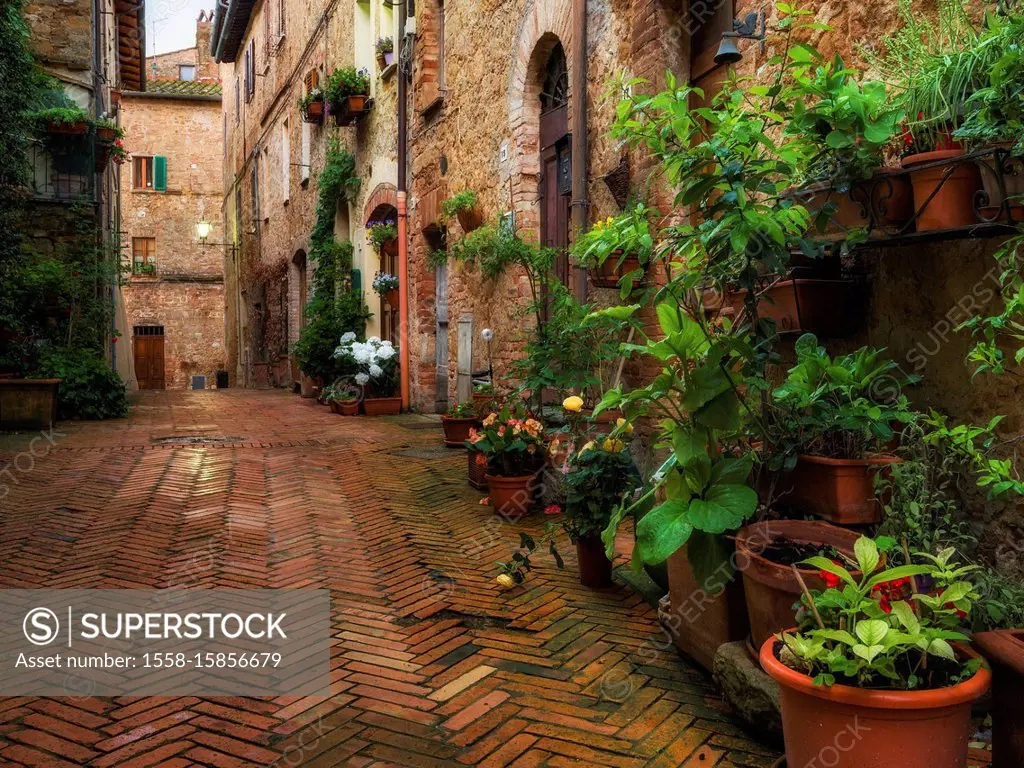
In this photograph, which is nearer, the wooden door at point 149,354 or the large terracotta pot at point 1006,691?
the large terracotta pot at point 1006,691

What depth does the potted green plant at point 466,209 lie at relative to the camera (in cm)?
823

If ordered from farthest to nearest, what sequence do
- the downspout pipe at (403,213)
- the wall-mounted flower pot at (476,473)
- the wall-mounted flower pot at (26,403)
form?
1. the downspout pipe at (403,213)
2. the wall-mounted flower pot at (26,403)
3. the wall-mounted flower pot at (476,473)

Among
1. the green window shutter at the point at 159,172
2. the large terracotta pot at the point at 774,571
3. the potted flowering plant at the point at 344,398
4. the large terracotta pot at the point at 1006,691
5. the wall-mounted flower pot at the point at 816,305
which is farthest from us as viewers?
the green window shutter at the point at 159,172

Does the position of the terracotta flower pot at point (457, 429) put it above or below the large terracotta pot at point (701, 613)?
above

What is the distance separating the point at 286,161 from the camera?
56.7 ft

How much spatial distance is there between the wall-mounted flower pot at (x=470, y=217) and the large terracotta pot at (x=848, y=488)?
19.4 feet

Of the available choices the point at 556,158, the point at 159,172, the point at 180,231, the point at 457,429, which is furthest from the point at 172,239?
the point at 556,158

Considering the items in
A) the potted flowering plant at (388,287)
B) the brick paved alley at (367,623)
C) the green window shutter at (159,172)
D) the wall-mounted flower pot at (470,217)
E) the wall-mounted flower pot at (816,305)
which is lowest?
the brick paved alley at (367,623)

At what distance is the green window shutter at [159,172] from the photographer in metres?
26.4

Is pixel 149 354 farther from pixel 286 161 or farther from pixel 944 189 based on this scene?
pixel 944 189

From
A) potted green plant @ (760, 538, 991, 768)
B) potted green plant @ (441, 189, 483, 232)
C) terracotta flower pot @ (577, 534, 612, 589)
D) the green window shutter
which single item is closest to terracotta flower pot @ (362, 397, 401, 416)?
potted green plant @ (441, 189, 483, 232)

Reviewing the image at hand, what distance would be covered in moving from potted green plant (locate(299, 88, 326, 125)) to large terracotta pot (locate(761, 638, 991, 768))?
43.2ft

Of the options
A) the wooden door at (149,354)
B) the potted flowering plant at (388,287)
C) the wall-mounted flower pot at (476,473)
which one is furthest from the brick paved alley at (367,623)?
the wooden door at (149,354)

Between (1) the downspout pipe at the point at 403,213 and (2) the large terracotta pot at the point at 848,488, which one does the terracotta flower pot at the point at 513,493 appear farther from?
(1) the downspout pipe at the point at 403,213
